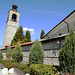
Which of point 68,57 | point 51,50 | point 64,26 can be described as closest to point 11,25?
point 64,26

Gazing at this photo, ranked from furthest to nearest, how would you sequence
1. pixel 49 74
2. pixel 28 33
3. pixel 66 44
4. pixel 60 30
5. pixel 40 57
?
pixel 28 33 < pixel 60 30 < pixel 40 57 < pixel 66 44 < pixel 49 74

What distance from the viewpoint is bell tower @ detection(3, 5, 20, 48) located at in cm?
3097

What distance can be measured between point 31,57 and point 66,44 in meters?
4.05

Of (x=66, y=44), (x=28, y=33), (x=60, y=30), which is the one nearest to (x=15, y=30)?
(x=28, y=33)

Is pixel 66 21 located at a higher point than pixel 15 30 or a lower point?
lower

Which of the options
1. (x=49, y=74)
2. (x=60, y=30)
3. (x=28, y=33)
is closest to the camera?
(x=49, y=74)

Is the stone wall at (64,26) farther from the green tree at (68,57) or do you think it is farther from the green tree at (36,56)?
the green tree at (68,57)

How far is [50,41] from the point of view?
31.1ft

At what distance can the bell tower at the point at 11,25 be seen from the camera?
3097 cm

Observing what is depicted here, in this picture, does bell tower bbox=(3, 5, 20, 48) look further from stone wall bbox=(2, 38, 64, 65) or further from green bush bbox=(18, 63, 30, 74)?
green bush bbox=(18, 63, 30, 74)

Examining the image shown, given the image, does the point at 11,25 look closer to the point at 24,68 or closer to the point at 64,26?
the point at 64,26

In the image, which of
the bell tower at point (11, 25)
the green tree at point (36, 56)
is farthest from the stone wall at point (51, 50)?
the bell tower at point (11, 25)

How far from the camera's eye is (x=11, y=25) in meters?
31.6

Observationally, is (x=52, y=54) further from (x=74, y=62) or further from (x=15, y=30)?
(x=15, y=30)
